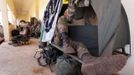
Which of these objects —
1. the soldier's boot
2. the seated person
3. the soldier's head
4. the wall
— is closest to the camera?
the soldier's boot

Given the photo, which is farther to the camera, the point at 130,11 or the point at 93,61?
the point at 130,11

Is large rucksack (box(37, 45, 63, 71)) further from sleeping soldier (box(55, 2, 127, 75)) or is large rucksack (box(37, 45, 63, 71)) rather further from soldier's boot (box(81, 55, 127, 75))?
soldier's boot (box(81, 55, 127, 75))

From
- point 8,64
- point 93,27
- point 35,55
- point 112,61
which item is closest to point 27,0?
point 35,55

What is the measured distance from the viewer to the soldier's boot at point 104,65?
195 centimetres

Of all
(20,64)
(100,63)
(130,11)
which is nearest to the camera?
(100,63)

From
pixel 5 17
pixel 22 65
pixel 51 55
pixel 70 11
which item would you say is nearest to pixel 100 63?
pixel 70 11

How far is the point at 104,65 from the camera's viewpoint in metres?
2.00

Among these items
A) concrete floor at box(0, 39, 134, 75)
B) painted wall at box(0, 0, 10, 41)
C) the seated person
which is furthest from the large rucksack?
painted wall at box(0, 0, 10, 41)

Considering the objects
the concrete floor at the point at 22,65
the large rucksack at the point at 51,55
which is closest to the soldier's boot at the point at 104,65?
the concrete floor at the point at 22,65

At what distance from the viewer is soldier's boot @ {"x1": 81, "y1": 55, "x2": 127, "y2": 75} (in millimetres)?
1947

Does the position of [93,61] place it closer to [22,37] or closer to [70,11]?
[70,11]

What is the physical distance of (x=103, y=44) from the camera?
6.92 feet

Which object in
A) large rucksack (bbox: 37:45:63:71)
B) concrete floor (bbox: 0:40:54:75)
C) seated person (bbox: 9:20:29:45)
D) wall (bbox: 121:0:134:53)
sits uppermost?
wall (bbox: 121:0:134:53)

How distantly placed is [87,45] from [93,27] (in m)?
0.28
